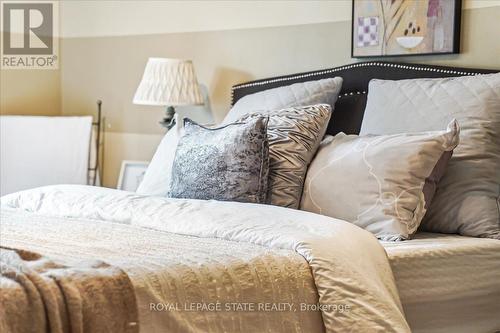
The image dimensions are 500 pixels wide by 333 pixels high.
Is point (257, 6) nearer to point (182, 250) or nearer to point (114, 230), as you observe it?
point (114, 230)

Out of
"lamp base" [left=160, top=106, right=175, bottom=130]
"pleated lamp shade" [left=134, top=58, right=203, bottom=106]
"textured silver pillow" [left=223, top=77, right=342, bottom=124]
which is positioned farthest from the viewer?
"lamp base" [left=160, top=106, right=175, bottom=130]

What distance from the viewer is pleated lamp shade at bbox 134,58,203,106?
3.80 meters

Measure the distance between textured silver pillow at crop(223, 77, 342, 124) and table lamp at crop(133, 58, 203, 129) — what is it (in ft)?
1.91

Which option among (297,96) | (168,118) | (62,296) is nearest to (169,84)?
(168,118)

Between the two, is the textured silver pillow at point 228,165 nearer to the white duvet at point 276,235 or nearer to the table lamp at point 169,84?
the white duvet at point 276,235

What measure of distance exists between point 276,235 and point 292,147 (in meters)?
0.73

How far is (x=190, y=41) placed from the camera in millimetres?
4137

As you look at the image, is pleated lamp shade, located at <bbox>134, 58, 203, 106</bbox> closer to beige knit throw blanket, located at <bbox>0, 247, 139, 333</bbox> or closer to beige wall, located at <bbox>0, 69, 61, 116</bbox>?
beige wall, located at <bbox>0, 69, 61, 116</bbox>

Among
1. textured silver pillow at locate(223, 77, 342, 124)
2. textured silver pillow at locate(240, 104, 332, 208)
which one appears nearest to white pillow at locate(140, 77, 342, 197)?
textured silver pillow at locate(223, 77, 342, 124)

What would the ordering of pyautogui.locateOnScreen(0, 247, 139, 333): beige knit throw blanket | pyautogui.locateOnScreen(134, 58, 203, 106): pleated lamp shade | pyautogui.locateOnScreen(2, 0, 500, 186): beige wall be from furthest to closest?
pyautogui.locateOnScreen(134, 58, 203, 106): pleated lamp shade
pyautogui.locateOnScreen(2, 0, 500, 186): beige wall
pyautogui.locateOnScreen(0, 247, 139, 333): beige knit throw blanket

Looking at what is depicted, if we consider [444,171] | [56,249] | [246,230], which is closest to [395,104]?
[444,171]

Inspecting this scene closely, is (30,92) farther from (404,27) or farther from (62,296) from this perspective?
(62,296)

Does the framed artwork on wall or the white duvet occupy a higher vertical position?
the framed artwork on wall

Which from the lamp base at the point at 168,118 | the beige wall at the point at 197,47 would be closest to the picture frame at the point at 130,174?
the beige wall at the point at 197,47
